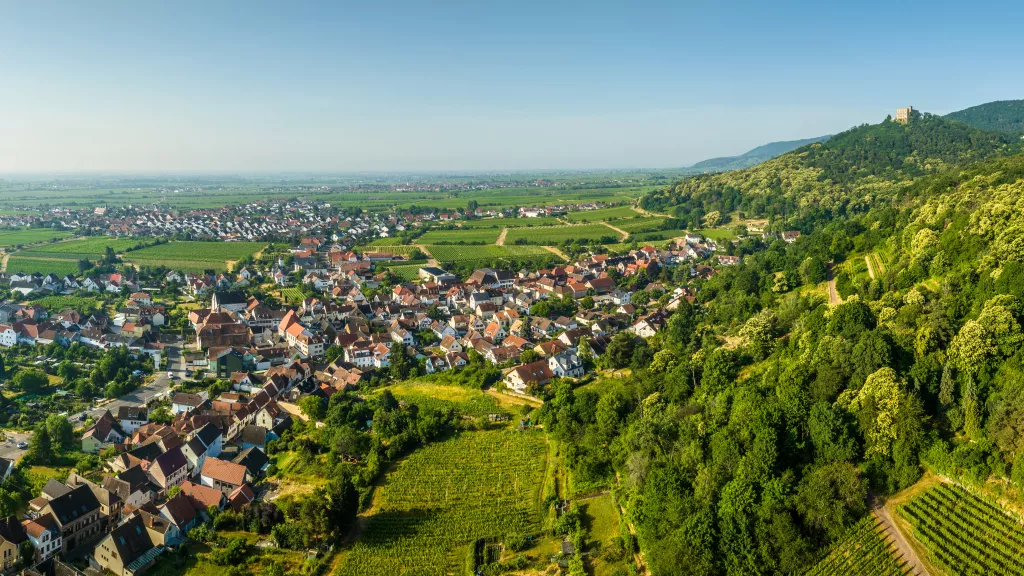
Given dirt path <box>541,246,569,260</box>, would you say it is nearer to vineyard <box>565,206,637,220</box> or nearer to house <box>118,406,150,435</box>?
vineyard <box>565,206,637,220</box>

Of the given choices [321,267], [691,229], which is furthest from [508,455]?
[691,229]

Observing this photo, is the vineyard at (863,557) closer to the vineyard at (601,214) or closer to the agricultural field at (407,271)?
the agricultural field at (407,271)

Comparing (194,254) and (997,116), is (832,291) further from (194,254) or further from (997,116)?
(997,116)

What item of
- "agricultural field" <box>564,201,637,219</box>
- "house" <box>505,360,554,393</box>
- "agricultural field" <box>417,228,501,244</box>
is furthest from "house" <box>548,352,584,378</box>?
"agricultural field" <box>564,201,637,219</box>

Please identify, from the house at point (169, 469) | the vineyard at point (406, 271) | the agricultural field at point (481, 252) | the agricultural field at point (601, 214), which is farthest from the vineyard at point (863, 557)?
the agricultural field at point (601, 214)

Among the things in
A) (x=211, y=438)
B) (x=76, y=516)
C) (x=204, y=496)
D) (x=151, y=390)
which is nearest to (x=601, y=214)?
(x=151, y=390)

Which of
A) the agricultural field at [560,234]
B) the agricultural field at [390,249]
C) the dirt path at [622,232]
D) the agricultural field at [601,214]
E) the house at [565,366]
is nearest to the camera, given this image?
the house at [565,366]

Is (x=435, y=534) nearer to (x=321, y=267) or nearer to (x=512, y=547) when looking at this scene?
(x=512, y=547)
